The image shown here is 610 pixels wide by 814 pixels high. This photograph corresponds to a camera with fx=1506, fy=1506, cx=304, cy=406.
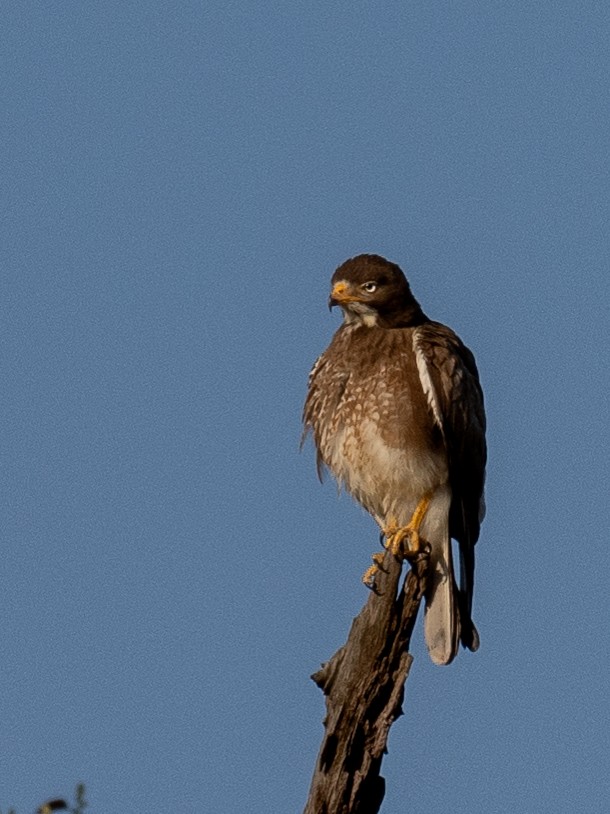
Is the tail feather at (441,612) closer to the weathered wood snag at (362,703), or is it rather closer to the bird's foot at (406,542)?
the bird's foot at (406,542)

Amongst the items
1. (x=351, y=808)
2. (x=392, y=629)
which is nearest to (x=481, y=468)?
(x=392, y=629)

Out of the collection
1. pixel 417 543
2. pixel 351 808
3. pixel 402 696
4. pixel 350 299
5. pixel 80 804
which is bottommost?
pixel 80 804

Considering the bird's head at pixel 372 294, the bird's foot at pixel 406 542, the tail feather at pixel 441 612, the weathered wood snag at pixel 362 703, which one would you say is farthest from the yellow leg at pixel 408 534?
the bird's head at pixel 372 294

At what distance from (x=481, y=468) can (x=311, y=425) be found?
105 centimetres

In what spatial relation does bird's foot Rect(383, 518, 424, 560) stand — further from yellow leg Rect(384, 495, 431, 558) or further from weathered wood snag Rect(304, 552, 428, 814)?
weathered wood snag Rect(304, 552, 428, 814)

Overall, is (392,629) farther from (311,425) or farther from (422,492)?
(311,425)

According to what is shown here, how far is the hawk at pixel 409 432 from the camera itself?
8391 mm

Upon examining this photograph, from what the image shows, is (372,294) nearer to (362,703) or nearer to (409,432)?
(409,432)

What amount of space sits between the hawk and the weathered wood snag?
1120 mm

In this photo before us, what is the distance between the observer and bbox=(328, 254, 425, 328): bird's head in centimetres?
892

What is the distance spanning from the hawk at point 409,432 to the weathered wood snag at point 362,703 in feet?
Result: 3.67

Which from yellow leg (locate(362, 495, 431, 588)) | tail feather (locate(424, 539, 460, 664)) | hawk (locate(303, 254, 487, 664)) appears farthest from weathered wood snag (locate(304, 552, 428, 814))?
tail feather (locate(424, 539, 460, 664))

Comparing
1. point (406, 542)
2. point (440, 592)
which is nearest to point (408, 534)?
point (406, 542)

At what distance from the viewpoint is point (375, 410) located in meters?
8.45
